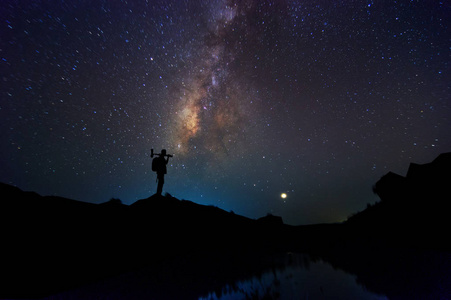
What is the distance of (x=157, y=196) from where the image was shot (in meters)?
8.48

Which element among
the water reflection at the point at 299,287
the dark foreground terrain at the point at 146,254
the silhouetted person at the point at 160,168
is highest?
the silhouetted person at the point at 160,168

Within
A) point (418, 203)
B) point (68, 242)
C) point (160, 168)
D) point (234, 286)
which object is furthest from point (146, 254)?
point (418, 203)

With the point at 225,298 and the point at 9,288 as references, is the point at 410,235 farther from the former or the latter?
the point at 9,288

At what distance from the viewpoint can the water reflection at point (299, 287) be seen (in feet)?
7.04

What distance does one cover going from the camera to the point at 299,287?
96.7 inches

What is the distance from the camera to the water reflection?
7.04ft

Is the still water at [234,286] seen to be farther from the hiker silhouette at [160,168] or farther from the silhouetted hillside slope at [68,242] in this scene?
the hiker silhouette at [160,168]

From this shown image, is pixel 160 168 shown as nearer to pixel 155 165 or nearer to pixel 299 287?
pixel 155 165

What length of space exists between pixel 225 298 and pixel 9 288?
352cm

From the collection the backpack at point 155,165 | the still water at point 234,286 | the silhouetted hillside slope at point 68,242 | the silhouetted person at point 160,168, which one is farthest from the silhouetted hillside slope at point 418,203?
the backpack at point 155,165

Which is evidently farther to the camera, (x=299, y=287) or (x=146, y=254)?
(x=146, y=254)

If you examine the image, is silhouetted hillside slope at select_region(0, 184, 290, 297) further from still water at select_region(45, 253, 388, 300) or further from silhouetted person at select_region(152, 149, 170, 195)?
silhouetted person at select_region(152, 149, 170, 195)

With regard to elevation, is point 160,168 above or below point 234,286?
above

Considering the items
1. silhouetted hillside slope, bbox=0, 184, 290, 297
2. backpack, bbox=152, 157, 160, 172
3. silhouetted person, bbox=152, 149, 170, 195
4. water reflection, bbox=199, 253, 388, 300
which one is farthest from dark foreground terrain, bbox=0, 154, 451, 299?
backpack, bbox=152, 157, 160, 172
